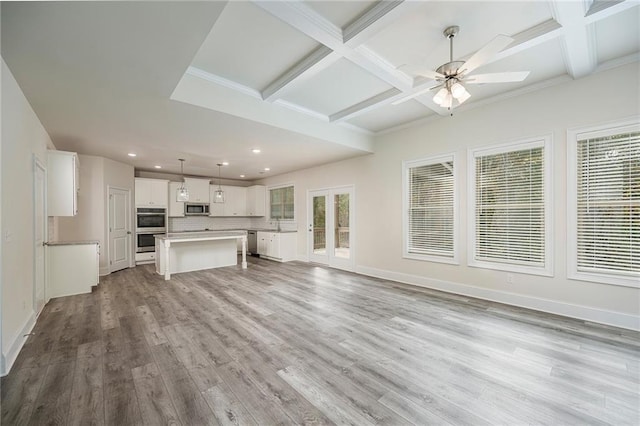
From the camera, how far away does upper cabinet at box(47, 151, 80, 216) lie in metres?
4.09

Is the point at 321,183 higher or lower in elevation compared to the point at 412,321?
higher

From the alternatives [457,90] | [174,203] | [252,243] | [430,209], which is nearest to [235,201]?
[252,243]

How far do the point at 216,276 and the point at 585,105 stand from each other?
261 inches

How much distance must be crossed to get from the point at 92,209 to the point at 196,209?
2.74 m

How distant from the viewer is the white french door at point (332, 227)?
20.7ft

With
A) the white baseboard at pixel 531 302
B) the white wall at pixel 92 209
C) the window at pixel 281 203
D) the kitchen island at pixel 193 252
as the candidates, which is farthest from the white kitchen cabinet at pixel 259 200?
the white baseboard at pixel 531 302

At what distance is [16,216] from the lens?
8.71 ft

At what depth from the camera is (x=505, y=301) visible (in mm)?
3877

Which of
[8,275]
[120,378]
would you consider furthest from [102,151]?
[120,378]

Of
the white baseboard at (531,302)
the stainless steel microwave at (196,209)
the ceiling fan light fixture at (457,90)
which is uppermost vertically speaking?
the ceiling fan light fixture at (457,90)

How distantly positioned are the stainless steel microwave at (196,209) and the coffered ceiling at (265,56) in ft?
12.2

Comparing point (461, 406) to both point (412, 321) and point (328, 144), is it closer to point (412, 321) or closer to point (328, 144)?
point (412, 321)

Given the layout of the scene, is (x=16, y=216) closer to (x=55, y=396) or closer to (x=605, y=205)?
(x=55, y=396)

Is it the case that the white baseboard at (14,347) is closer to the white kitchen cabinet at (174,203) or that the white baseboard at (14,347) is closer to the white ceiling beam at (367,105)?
the white ceiling beam at (367,105)
